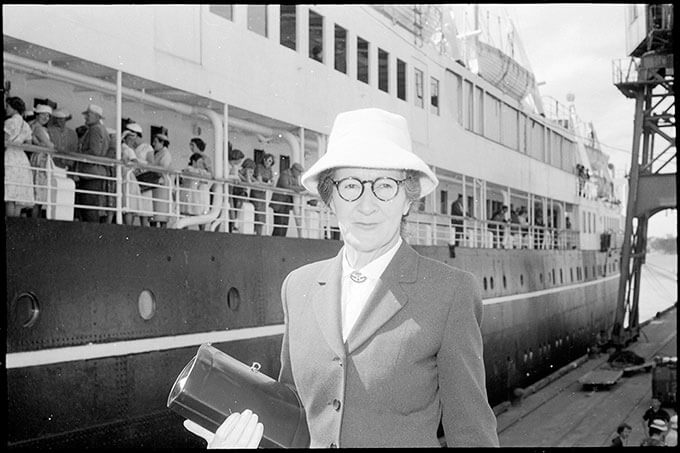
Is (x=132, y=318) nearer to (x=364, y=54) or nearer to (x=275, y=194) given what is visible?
(x=275, y=194)

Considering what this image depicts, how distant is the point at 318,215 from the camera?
258 inches

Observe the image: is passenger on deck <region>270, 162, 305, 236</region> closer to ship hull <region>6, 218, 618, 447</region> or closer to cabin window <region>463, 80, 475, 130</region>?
ship hull <region>6, 218, 618, 447</region>

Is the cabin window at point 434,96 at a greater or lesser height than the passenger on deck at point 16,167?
greater

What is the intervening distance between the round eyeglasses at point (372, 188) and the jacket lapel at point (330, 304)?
194mm

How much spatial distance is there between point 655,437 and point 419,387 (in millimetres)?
5265

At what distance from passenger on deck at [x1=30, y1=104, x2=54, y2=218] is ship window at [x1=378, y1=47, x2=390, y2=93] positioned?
3.92 metres

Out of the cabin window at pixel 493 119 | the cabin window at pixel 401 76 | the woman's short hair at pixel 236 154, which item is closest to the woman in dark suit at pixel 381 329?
the woman's short hair at pixel 236 154

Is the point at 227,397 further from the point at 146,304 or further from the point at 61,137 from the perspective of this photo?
the point at 61,137

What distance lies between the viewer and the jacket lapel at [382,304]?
72.6 inches

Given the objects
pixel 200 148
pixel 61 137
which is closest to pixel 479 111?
pixel 200 148

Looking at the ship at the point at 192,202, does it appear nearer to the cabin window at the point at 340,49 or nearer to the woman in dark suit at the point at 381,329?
the cabin window at the point at 340,49

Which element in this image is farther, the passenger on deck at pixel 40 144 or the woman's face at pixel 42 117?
the woman's face at pixel 42 117

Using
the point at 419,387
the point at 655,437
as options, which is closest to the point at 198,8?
the point at 419,387

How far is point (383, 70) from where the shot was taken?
756 centimetres
